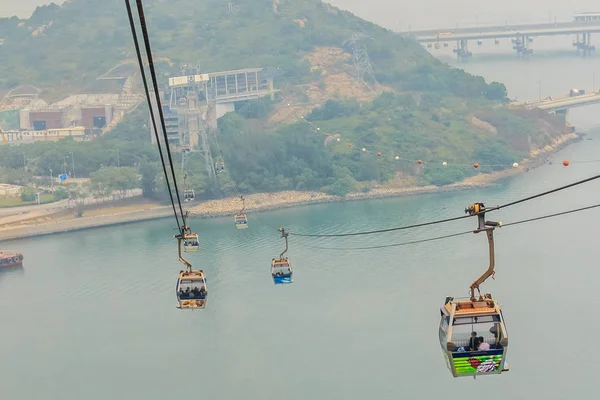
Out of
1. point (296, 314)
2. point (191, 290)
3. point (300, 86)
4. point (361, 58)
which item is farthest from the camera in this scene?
point (361, 58)

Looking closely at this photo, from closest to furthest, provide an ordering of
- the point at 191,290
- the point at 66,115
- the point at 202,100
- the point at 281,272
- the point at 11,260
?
the point at 191,290 → the point at 281,272 → the point at 11,260 → the point at 202,100 → the point at 66,115

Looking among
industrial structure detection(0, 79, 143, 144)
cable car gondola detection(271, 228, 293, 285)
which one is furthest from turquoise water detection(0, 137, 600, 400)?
industrial structure detection(0, 79, 143, 144)

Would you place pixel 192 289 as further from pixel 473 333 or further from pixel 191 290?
Answer: pixel 473 333

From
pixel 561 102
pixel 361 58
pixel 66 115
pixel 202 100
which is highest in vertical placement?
pixel 361 58

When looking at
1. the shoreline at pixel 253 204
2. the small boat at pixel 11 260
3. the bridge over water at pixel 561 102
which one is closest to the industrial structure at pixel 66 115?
the shoreline at pixel 253 204

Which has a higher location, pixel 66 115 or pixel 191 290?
pixel 66 115

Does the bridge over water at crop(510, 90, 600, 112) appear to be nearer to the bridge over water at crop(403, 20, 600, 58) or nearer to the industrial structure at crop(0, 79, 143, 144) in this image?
the bridge over water at crop(403, 20, 600, 58)

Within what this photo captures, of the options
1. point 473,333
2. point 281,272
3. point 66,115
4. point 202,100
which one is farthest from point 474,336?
point 66,115
